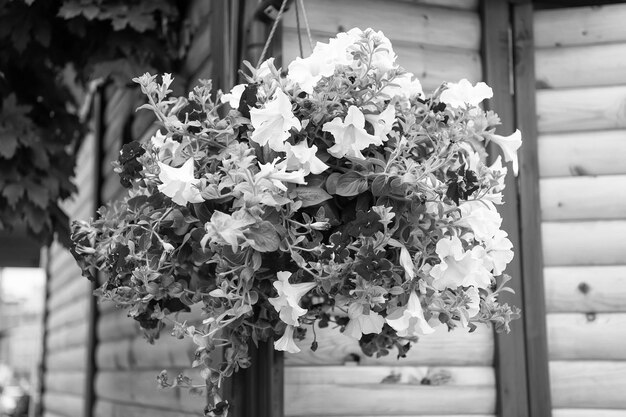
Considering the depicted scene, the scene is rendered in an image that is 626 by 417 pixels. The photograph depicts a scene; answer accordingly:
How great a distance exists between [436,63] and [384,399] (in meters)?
0.98

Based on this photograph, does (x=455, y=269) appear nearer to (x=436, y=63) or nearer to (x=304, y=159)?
(x=304, y=159)

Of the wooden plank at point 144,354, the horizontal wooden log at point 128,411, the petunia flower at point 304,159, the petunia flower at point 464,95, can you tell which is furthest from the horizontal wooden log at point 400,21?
the horizontal wooden log at point 128,411

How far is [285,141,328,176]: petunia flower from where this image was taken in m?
1.48

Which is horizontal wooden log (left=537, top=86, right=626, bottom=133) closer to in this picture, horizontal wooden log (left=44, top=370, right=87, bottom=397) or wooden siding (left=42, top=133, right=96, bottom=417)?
wooden siding (left=42, top=133, right=96, bottom=417)

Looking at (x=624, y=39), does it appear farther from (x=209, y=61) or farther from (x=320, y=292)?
(x=320, y=292)

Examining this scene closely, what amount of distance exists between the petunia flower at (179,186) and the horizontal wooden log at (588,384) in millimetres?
1273

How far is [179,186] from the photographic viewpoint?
1.48m

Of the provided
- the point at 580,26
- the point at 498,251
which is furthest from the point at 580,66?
the point at 498,251

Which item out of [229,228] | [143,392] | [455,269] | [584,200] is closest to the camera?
[229,228]

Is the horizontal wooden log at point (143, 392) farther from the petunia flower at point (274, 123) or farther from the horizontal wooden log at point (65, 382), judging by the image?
the petunia flower at point (274, 123)

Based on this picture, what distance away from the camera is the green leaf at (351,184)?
1.53m

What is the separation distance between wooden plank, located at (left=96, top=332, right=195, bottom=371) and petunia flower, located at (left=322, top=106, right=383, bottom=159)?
122cm

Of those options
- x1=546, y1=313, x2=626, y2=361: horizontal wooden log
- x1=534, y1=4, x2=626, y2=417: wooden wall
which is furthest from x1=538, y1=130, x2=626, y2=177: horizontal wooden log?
x1=546, y1=313, x2=626, y2=361: horizontal wooden log

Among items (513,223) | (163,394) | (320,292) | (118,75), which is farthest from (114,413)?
(320,292)
